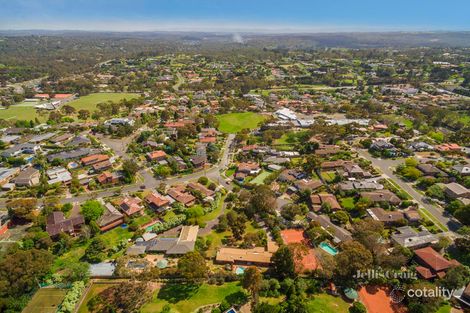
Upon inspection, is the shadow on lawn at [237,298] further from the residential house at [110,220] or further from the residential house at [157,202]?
the residential house at [110,220]

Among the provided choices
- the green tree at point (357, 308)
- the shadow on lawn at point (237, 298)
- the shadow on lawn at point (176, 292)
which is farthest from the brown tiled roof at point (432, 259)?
the shadow on lawn at point (176, 292)

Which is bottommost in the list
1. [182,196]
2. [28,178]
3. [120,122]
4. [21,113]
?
[182,196]

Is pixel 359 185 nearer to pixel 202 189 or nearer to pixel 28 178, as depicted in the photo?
pixel 202 189

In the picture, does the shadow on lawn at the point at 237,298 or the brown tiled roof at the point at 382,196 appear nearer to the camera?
the shadow on lawn at the point at 237,298

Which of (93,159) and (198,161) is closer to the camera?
(198,161)

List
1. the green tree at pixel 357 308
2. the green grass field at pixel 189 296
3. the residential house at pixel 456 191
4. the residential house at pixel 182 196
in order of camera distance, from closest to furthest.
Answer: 1. the green tree at pixel 357 308
2. the green grass field at pixel 189 296
3. the residential house at pixel 456 191
4. the residential house at pixel 182 196

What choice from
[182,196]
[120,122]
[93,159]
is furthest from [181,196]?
[120,122]

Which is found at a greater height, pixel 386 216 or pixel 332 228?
pixel 386 216
